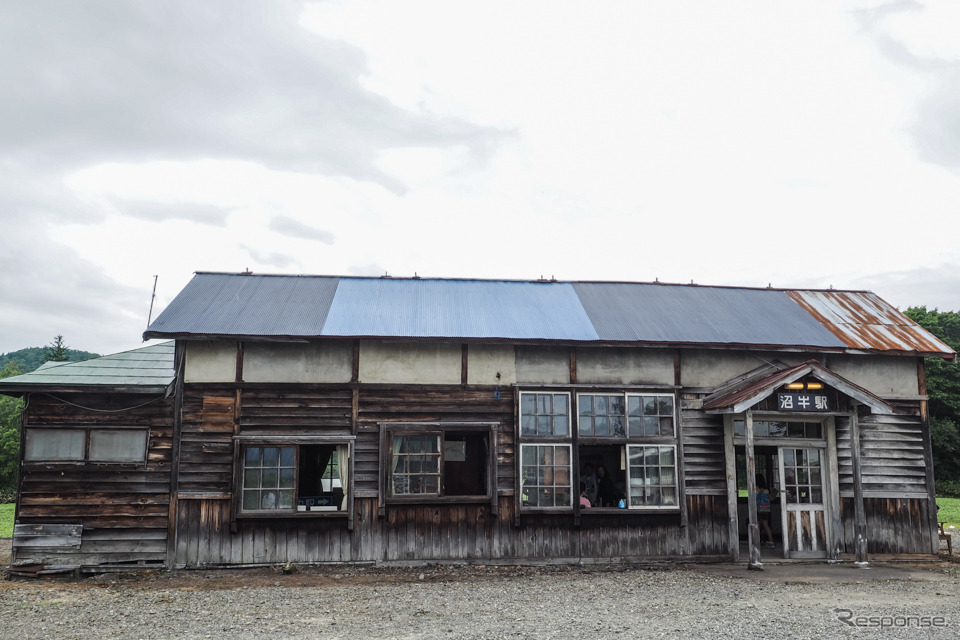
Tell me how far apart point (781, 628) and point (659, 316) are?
646 centimetres

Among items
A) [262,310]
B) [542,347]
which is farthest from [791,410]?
[262,310]

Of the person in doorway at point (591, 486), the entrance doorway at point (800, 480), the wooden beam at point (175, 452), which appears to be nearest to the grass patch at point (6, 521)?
the wooden beam at point (175, 452)

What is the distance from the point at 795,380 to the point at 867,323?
3613mm

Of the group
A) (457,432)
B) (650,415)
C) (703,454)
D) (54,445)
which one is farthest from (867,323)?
(54,445)

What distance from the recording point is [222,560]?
11.0 m

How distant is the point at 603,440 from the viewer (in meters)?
11.8

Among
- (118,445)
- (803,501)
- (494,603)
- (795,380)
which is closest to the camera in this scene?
(494,603)

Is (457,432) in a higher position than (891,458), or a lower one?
higher

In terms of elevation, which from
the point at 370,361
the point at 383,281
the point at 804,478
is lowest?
the point at 804,478

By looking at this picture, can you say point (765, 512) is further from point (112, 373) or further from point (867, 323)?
point (112, 373)

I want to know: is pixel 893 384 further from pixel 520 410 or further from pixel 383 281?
pixel 383 281

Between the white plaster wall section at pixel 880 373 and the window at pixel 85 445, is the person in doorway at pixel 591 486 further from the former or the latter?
the window at pixel 85 445

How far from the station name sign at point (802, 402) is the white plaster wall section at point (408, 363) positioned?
5.32 m

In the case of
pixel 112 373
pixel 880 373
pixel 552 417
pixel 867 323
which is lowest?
pixel 552 417
